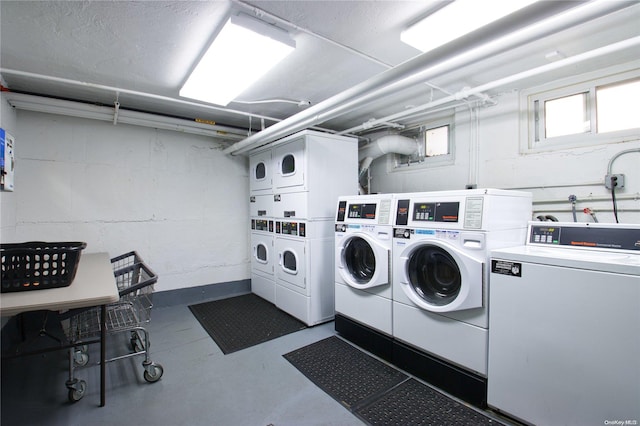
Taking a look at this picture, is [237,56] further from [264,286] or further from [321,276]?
[264,286]

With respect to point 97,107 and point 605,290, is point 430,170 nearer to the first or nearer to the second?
point 605,290

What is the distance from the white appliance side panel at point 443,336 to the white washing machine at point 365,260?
0.14 m

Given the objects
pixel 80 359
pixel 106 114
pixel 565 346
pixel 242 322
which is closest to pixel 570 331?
pixel 565 346

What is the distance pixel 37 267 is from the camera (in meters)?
1.64

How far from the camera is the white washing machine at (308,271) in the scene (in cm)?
312

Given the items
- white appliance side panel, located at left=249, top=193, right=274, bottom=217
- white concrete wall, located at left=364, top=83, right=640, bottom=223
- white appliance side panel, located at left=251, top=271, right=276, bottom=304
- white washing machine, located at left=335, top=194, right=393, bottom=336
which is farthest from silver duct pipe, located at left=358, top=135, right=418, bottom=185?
white appliance side panel, located at left=251, top=271, right=276, bottom=304

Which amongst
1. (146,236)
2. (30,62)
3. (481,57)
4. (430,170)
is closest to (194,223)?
(146,236)

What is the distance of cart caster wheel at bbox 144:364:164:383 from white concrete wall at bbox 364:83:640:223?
321cm

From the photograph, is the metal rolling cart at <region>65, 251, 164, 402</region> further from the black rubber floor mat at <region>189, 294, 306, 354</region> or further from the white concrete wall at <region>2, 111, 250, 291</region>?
the white concrete wall at <region>2, 111, 250, 291</region>

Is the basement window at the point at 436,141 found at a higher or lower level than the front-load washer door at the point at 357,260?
higher

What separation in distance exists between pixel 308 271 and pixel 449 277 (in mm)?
1465

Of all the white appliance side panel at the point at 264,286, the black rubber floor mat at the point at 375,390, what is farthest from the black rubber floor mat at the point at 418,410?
the white appliance side panel at the point at 264,286

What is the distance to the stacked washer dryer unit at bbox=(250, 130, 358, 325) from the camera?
3.12 meters

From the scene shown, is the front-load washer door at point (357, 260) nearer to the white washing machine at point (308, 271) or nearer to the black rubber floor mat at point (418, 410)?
the white washing machine at point (308, 271)
